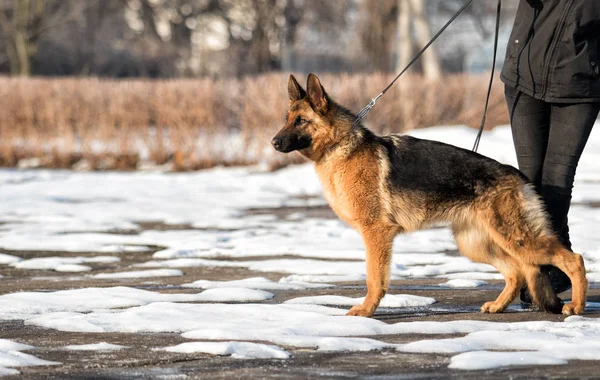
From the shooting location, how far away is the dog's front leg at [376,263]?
19.8ft

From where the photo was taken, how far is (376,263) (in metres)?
6.15

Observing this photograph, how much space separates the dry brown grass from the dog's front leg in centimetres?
1276

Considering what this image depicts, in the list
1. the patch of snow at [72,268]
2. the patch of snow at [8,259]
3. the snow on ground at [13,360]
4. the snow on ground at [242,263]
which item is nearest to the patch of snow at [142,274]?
the snow on ground at [242,263]

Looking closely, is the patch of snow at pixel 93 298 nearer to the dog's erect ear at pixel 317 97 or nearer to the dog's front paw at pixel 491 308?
the dog's erect ear at pixel 317 97

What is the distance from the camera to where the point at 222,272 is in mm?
8062

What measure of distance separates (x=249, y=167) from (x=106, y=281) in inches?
487

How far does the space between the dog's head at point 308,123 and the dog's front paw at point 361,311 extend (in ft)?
3.67

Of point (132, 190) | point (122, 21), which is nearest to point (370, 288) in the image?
point (132, 190)

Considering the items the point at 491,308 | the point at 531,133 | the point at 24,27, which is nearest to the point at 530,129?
the point at 531,133

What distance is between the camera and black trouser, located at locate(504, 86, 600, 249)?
6.21 m

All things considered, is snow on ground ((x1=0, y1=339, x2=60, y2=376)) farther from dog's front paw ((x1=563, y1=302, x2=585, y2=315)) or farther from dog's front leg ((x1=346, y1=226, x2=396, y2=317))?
dog's front paw ((x1=563, y1=302, x2=585, y2=315))

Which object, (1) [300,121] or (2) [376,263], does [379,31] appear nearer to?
(1) [300,121]

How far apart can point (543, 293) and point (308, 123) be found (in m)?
1.84

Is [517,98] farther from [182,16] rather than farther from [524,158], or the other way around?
[182,16]
